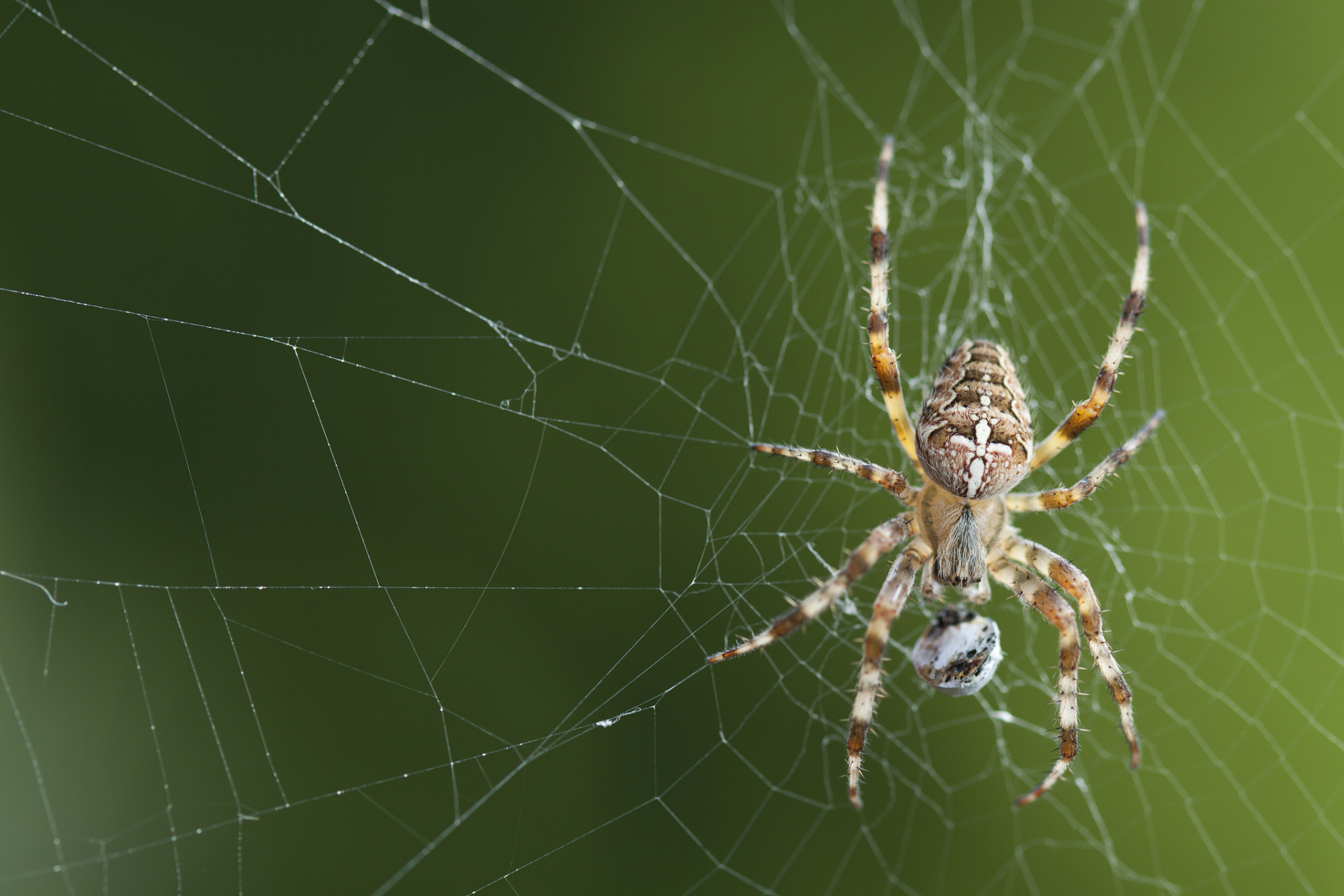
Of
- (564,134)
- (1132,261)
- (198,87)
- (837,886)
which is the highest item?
(1132,261)

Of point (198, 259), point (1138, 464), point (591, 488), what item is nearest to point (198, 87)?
point (198, 259)

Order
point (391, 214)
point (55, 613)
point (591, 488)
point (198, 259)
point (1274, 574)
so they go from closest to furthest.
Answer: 1. point (55, 613)
2. point (198, 259)
3. point (391, 214)
4. point (591, 488)
5. point (1274, 574)

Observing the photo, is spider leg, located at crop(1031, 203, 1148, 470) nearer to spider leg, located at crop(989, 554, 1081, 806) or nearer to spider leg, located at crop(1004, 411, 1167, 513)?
spider leg, located at crop(1004, 411, 1167, 513)

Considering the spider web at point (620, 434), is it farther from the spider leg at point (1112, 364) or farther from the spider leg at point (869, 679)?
the spider leg at point (1112, 364)

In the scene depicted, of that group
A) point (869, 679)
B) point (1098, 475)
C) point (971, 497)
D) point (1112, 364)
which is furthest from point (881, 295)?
point (869, 679)

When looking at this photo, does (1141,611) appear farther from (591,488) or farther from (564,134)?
(564,134)

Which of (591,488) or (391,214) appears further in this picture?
(591,488)

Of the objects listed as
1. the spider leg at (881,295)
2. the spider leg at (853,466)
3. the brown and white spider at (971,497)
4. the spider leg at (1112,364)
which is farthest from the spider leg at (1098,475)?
the spider leg at (881,295)

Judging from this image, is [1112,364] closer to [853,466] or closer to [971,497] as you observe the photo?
[971,497]
